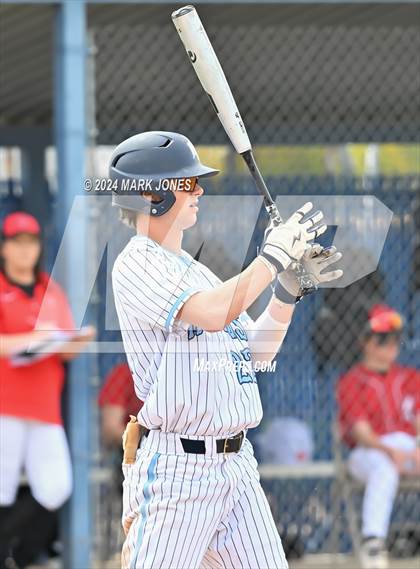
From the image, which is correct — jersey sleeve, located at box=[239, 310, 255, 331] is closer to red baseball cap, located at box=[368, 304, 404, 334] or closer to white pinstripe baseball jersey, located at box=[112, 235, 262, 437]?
white pinstripe baseball jersey, located at box=[112, 235, 262, 437]

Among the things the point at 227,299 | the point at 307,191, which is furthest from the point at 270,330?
the point at 307,191

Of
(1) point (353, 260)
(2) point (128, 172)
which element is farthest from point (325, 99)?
(2) point (128, 172)

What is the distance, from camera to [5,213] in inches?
269

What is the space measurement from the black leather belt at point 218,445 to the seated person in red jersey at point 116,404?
2.33m

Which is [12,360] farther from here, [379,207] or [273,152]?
[273,152]

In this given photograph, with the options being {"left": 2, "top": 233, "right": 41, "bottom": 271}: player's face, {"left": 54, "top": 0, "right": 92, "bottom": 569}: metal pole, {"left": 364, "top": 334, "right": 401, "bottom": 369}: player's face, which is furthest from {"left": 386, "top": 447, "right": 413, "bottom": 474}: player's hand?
{"left": 2, "top": 233, "right": 41, "bottom": 271}: player's face

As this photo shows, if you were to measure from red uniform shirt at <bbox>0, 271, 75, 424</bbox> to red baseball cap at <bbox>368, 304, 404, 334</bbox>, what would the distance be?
139 cm

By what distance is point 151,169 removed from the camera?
124 inches

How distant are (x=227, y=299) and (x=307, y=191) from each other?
3.33 m

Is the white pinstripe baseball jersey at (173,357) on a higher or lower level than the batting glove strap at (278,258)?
lower

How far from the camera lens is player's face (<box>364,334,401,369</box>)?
18.6ft

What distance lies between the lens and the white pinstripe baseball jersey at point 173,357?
3029 millimetres

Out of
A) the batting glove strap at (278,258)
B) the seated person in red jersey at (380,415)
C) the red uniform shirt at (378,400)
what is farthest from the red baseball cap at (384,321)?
the batting glove strap at (278,258)

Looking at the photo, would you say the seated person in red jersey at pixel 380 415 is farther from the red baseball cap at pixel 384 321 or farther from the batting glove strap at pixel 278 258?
the batting glove strap at pixel 278 258
